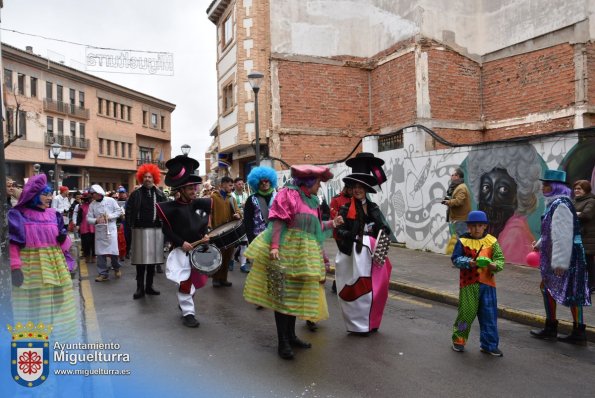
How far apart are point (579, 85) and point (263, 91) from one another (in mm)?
10952

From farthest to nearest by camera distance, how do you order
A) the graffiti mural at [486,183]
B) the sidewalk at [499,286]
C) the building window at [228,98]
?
the building window at [228,98] → the graffiti mural at [486,183] → the sidewalk at [499,286]

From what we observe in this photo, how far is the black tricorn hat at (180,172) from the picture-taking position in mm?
6301

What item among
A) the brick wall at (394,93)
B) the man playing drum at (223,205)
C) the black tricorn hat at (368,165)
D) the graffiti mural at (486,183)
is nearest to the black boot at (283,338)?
the black tricorn hat at (368,165)

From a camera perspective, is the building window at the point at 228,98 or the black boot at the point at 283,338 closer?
the black boot at the point at 283,338

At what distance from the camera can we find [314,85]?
20172mm

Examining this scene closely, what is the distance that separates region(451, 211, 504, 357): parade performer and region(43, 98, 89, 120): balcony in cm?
4682

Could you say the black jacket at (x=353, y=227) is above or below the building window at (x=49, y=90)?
below

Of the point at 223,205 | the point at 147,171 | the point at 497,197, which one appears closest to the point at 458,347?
the point at 147,171

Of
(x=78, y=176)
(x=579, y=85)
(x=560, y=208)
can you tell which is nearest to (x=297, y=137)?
(x=579, y=85)

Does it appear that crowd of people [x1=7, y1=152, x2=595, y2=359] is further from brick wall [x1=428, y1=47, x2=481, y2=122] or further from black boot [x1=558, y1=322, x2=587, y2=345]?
brick wall [x1=428, y1=47, x2=481, y2=122]

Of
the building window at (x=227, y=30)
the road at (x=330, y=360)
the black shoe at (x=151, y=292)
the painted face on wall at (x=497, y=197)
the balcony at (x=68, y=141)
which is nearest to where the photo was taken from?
the road at (x=330, y=360)

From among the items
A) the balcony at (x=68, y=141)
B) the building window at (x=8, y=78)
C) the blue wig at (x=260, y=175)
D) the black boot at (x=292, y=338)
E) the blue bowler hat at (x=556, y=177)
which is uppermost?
the building window at (x=8, y=78)

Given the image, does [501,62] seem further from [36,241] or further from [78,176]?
[78,176]

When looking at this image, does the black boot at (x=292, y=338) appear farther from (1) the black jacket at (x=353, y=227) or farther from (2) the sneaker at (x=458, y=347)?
(2) the sneaker at (x=458, y=347)
